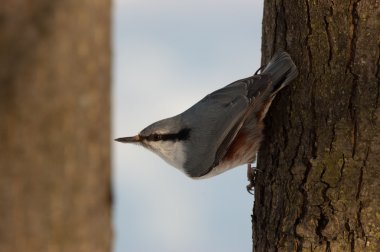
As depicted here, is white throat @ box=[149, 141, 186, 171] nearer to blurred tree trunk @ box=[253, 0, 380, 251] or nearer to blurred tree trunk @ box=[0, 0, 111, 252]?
blurred tree trunk @ box=[253, 0, 380, 251]

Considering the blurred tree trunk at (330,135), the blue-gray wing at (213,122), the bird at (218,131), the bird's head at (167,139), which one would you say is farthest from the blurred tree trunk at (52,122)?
the bird's head at (167,139)

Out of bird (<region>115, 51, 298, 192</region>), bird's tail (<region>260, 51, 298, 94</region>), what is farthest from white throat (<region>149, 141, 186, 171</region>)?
bird's tail (<region>260, 51, 298, 94</region>)

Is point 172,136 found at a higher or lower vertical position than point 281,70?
lower

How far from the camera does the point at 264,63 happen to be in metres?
4.03

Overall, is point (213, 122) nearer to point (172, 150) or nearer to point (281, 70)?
point (172, 150)

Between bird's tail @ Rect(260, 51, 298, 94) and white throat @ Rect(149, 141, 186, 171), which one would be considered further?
white throat @ Rect(149, 141, 186, 171)

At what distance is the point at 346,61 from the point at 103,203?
6.20 feet

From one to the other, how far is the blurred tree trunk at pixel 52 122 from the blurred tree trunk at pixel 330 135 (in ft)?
5.87

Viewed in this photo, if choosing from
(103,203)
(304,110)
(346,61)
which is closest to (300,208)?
(304,110)

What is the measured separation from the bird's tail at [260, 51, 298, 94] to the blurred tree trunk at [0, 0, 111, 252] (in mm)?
1812

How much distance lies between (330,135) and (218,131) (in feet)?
3.43

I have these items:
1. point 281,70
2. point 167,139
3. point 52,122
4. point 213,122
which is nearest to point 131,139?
point 167,139

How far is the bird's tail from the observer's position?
350 centimetres

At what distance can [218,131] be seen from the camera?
4270mm
